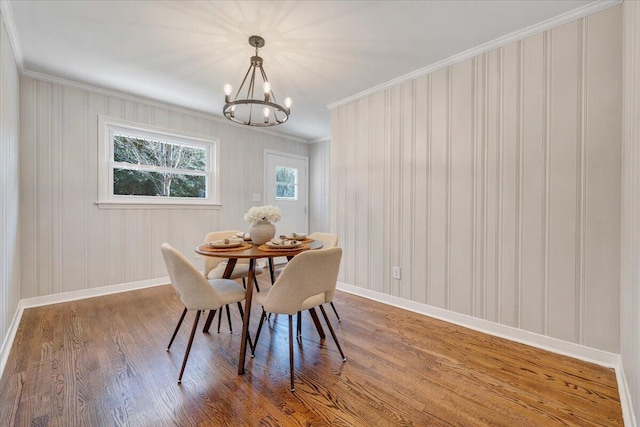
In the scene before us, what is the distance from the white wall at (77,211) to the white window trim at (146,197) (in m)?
0.06

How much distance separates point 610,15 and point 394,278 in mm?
2512

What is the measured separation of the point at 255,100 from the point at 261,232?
943mm

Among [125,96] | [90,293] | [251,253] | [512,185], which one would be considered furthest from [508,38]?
[90,293]

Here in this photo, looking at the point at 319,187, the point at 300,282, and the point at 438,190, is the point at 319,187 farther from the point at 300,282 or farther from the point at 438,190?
the point at 300,282

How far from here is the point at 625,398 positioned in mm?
1435

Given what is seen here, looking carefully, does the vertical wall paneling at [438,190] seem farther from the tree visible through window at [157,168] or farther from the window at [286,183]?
the tree visible through window at [157,168]

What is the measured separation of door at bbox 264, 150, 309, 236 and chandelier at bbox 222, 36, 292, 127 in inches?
36.3

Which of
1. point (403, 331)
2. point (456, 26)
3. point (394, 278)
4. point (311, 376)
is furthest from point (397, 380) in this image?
point (456, 26)

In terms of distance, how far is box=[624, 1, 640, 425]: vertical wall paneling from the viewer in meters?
1.25

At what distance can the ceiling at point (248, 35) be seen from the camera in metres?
1.83

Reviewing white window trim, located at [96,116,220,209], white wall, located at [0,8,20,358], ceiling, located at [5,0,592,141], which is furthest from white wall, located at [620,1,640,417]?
white window trim, located at [96,116,220,209]

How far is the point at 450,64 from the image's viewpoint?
Result: 96.7 inches

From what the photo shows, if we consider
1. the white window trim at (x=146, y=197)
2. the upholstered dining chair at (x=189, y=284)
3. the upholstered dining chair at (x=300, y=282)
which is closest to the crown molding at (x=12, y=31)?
the white window trim at (x=146, y=197)

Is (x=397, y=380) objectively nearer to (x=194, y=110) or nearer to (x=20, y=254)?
(x=20, y=254)
